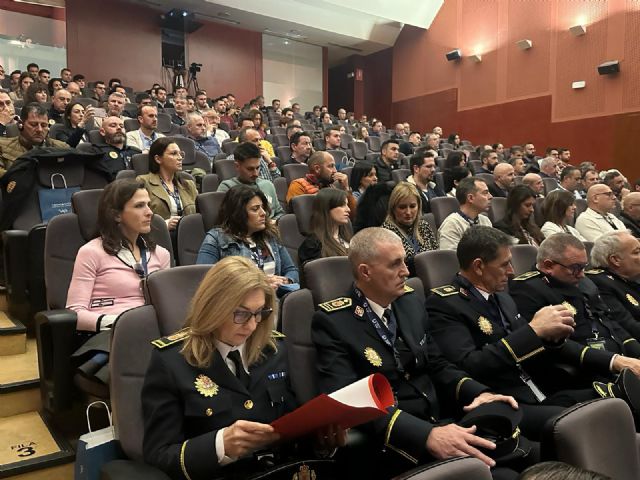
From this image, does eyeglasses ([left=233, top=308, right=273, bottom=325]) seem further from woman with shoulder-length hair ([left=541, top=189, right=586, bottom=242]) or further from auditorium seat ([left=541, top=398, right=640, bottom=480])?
woman with shoulder-length hair ([left=541, top=189, right=586, bottom=242])

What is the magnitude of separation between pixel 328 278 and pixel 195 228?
2.06ft

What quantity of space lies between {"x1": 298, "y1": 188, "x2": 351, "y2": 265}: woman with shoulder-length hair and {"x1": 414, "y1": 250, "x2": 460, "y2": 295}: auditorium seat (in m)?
0.35

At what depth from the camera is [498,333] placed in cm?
100

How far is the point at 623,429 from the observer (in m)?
0.60

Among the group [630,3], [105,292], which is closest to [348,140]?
[630,3]

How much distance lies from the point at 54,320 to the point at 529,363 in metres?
0.87

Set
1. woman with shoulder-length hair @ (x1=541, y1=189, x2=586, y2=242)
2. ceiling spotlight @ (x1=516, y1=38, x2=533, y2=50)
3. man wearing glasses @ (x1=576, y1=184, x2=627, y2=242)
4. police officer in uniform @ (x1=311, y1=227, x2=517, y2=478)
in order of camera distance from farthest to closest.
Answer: ceiling spotlight @ (x1=516, y1=38, x2=533, y2=50) → man wearing glasses @ (x1=576, y1=184, x2=627, y2=242) → woman with shoulder-length hair @ (x1=541, y1=189, x2=586, y2=242) → police officer in uniform @ (x1=311, y1=227, x2=517, y2=478)

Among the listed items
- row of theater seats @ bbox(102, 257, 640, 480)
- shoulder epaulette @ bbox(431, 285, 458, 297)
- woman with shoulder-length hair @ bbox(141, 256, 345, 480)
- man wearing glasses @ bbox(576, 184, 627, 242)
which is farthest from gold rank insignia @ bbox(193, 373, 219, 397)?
man wearing glasses @ bbox(576, 184, 627, 242)

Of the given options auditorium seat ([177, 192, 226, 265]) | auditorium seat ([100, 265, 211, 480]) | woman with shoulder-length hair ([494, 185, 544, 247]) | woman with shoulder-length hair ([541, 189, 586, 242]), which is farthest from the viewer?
woman with shoulder-length hair ([541, 189, 586, 242])

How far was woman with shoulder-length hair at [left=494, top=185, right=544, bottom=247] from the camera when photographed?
1.93 metres

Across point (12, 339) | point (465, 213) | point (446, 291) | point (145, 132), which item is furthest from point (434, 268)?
point (145, 132)

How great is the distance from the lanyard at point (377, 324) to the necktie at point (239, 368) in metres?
0.25

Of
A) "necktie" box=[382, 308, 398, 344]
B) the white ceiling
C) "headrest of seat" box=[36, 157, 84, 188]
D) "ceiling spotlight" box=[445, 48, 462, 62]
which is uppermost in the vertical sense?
the white ceiling

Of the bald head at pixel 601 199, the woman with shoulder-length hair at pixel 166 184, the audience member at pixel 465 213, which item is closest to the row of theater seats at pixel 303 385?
the audience member at pixel 465 213
